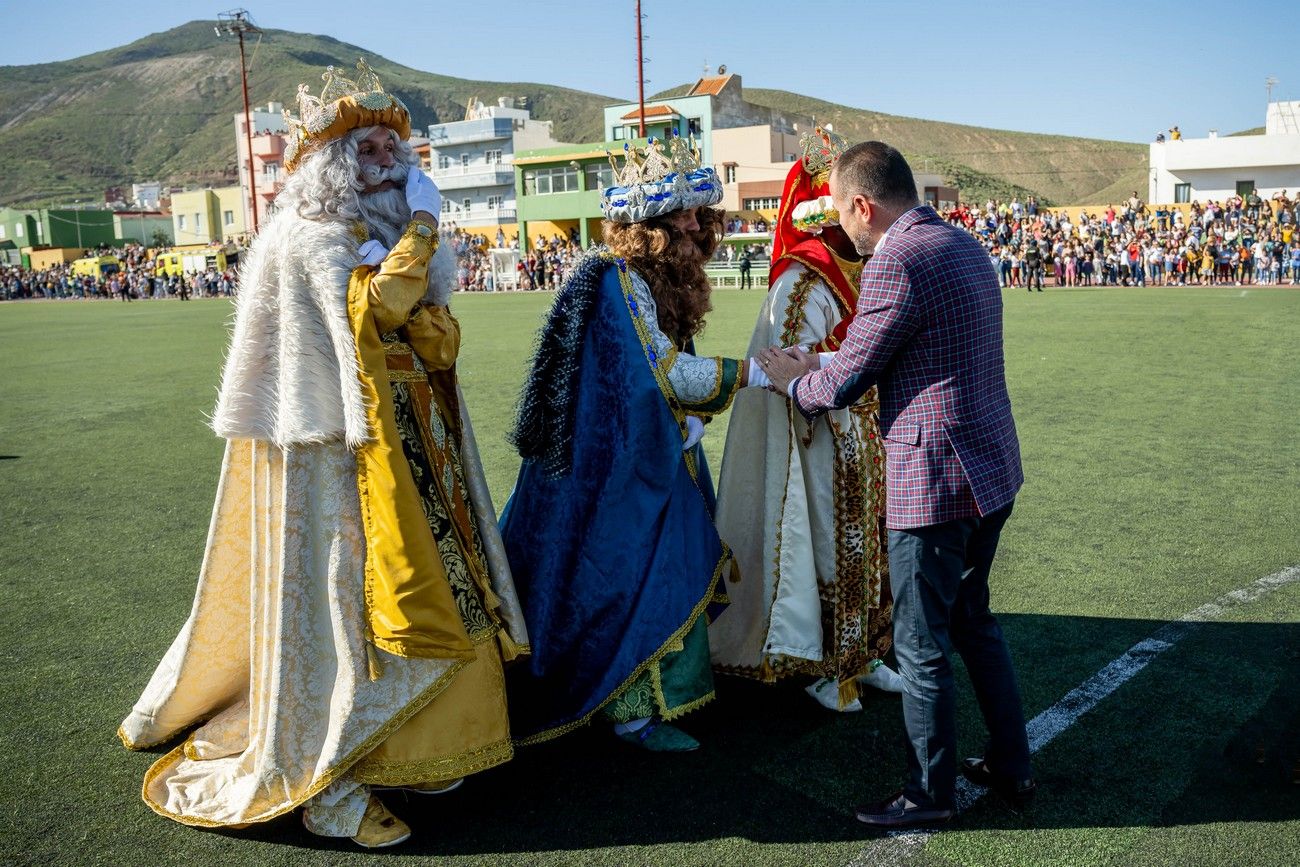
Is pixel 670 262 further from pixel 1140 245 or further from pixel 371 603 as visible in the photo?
pixel 1140 245

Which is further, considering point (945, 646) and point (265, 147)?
point (265, 147)

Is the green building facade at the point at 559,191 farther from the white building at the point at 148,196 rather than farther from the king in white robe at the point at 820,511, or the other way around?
the white building at the point at 148,196

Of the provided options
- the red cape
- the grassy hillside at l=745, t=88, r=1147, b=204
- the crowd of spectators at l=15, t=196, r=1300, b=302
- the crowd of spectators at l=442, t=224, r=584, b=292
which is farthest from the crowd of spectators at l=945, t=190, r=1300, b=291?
the grassy hillside at l=745, t=88, r=1147, b=204

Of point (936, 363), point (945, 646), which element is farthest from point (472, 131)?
point (945, 646)

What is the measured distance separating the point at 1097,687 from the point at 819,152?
2.38 meters

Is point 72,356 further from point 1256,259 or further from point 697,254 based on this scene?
point 1256,259

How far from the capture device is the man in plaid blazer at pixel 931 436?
→ 2871 mm

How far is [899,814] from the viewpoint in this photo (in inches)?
122

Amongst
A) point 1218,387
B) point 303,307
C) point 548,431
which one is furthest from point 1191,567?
point 1218,387

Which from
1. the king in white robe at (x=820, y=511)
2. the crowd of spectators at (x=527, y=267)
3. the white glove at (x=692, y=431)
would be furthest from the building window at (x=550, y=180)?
the white glove at (x=692, y=431)

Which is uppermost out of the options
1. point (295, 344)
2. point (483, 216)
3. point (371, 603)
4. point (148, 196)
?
point (148, 196)

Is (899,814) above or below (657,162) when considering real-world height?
below

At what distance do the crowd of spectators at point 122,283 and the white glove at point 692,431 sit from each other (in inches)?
2007

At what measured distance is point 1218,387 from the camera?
429 inches
